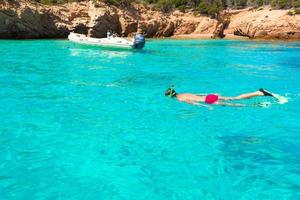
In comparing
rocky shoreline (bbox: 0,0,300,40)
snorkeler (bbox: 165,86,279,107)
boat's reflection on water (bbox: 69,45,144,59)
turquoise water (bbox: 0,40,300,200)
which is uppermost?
rocky shoreline (bbox: 0,0,300,40)

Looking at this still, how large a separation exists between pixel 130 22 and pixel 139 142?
4348cm

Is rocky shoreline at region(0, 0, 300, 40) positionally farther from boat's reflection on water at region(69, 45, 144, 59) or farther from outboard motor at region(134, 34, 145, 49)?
outboard motor at region(134, 34, 145, 49)

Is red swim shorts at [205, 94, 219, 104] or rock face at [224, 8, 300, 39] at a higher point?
rock face at [224, 8, 300, 39]

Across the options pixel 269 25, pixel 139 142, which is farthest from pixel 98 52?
pixel 269 25

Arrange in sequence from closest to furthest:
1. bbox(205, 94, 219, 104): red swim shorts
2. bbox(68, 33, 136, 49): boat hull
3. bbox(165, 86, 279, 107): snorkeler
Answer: bbox(165, 86, 279, 107): snorkeler, bbox(205, 94, 219, 104): red swim shorts, bbox(68, 33, 136, 49): boat hull

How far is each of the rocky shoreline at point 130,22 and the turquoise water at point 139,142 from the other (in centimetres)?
2633

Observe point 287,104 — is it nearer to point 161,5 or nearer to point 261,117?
point 261,117

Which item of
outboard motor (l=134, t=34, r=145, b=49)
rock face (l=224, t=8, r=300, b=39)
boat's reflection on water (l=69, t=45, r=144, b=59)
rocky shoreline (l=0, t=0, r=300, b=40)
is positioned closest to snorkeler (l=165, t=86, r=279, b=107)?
boat's reflection on water (l=69, t=45, r=144, b=59)

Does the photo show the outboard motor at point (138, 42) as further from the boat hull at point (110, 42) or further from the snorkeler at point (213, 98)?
the snorkeler at point (213, 98)

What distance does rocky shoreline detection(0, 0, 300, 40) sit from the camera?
141 feet

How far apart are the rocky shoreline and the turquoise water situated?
Result: 86.4ft

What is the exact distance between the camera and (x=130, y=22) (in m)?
51.3

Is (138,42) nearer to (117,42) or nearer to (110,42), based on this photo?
(117,42)

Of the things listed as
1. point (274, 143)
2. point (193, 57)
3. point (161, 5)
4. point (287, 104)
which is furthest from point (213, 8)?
point (274, 143)
